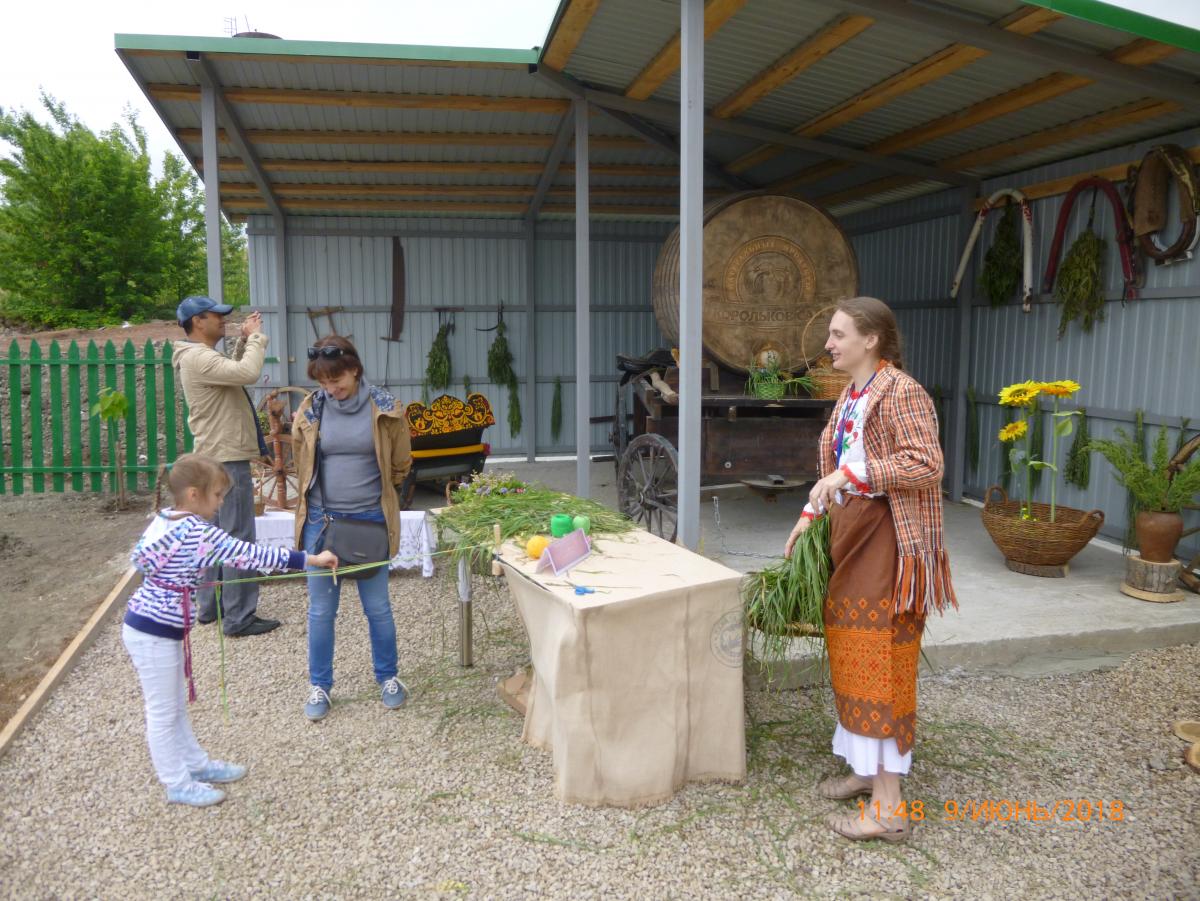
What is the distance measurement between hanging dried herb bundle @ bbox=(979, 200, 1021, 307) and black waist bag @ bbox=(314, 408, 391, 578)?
18.7 feet

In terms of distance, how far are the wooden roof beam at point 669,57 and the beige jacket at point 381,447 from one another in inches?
108

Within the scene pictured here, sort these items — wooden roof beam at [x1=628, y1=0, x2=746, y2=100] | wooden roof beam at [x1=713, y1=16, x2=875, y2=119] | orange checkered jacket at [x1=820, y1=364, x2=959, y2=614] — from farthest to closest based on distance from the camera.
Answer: wooden roof beam at [x1=713, y1=16, x2=875, y2=119] < wooden roof beam at [x1=628, y1=0, x2=746, y2=100] < orange checkered jacket at [x1=820, y1=364, x2=959, y2=614]

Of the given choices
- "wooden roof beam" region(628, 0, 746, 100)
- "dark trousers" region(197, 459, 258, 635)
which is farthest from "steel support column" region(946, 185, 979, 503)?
"dark trousers" region(197, 459, 258, 635)

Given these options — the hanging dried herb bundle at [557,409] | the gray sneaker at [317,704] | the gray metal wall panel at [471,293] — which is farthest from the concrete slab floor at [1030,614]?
the gray metal wall panel at [471,293]

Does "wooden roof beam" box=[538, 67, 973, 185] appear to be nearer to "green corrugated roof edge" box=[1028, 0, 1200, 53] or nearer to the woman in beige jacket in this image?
"green corrugated roof edge" box=[1028, 0, 1200, 53]

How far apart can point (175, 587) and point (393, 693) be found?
1229 millimetres

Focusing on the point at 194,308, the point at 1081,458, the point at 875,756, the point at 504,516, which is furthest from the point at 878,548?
the point at 1081,458

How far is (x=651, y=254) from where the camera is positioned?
1102 cm

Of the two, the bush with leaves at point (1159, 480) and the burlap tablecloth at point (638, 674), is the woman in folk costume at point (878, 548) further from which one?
the bush with leaves at point (1159, 480)

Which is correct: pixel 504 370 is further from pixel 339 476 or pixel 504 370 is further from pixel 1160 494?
pixel 1160 494

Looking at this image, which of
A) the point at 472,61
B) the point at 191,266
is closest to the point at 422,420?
the point at 472,61

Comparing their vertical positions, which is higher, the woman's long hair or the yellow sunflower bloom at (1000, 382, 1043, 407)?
the woman's long hair

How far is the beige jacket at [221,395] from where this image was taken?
439cm

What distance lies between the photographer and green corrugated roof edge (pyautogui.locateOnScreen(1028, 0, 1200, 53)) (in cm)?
411
